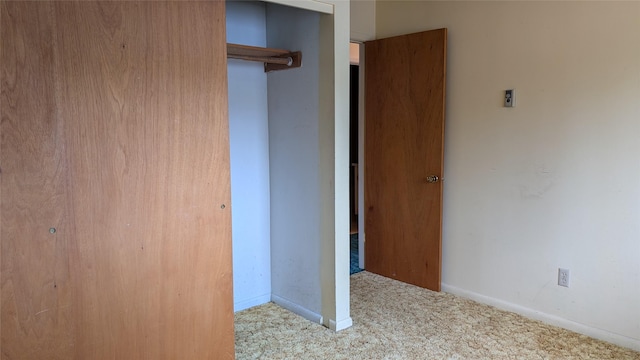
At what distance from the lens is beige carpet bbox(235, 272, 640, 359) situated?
2.61m

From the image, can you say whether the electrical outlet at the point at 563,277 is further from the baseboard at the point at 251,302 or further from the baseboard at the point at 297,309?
the baseboard at the point at 251,302

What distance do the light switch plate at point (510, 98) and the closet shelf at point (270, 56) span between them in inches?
54.9

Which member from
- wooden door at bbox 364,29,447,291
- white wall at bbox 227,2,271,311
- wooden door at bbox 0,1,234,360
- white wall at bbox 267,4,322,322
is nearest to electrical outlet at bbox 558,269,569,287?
wooden door at bbox 364,29,447,291

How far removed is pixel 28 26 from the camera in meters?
1.53

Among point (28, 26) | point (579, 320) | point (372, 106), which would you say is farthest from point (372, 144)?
point (28, 26)

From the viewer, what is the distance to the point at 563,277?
2.93 m

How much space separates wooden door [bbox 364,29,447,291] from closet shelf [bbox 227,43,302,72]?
103 cm

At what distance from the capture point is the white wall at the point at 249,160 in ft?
10.3

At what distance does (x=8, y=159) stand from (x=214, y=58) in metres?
0.86

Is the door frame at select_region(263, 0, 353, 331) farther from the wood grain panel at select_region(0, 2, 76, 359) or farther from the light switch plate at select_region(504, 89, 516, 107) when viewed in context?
the wood grain panel at select_region(0, 2, 76, 359)

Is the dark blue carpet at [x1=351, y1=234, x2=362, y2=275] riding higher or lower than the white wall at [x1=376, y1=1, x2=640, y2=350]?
lower

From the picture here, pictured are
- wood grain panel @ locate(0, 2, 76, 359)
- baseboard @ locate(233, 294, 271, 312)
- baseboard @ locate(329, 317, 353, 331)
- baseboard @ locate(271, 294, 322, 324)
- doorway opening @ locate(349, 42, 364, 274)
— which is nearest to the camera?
wood grain panel @ locate(0, 2, 76, 359)

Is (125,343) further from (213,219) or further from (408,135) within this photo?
(408,135)

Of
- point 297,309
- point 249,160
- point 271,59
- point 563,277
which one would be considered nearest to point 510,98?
point 563,277
